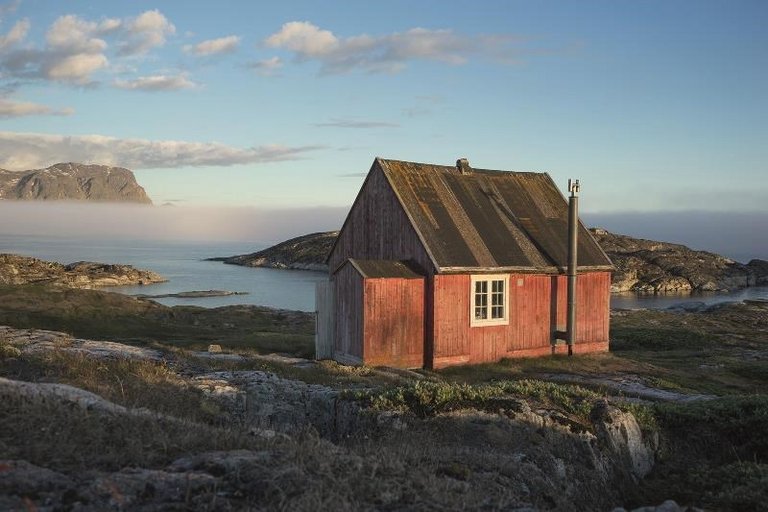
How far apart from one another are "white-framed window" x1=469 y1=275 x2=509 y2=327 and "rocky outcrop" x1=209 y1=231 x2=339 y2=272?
11524 cm

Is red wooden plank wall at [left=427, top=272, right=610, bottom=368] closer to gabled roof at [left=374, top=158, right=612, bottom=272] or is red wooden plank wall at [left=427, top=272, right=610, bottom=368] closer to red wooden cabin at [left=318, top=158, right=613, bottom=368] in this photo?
red wooden cabin at [left=318, top=158, right=613, bottom=368]

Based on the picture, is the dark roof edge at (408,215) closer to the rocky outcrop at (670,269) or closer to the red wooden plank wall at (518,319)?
the red wooden plank wall at (518,319)

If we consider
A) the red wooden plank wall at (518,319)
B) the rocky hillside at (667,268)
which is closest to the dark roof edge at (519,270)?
the red wooden plank wall at (518,319)

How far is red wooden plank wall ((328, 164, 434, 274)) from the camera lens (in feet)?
76.2

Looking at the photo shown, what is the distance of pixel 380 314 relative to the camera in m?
21.7

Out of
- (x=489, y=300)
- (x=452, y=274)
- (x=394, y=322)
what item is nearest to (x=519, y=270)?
(x=489, y=300)

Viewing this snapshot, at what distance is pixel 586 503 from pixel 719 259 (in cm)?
12650

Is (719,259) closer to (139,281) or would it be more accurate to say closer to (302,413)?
(139,281)

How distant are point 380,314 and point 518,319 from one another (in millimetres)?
5835

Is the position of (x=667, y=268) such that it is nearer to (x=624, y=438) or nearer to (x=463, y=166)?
(x=463, y=166)

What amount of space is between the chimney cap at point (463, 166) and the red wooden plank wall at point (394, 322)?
22.9ft

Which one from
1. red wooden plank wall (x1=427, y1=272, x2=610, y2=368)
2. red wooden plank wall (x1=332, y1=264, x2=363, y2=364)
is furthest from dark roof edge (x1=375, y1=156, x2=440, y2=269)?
red wooden plank wall (x1=332, y1=264, x2=363, y2=364)

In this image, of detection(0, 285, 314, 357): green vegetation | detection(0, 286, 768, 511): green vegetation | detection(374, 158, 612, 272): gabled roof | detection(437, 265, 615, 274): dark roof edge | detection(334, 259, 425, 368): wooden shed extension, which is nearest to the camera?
detection(0, 286, 768, 511): green vegetation

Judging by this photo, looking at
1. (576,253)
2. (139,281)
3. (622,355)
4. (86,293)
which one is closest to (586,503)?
(576,253)
